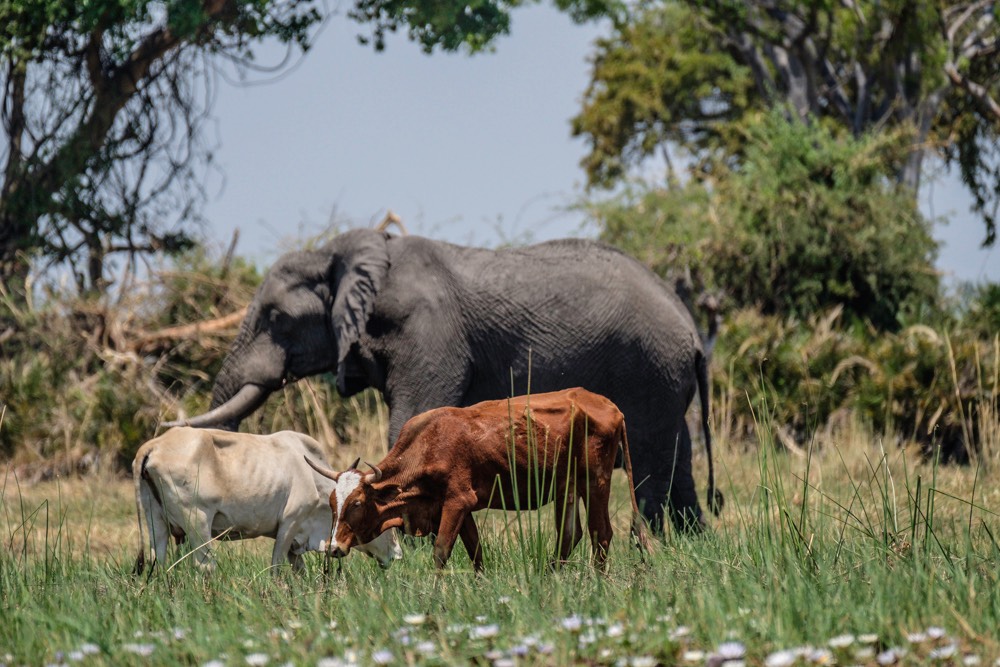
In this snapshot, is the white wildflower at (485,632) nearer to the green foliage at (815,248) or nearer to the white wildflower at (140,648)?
the white wildflower at (140,648)

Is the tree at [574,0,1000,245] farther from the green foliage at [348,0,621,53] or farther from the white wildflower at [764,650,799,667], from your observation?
the white wildflower at [764,650,799,667]

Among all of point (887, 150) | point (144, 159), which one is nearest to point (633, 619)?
point (144, 159)

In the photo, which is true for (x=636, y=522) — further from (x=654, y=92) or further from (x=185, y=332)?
(x=654, y=92)

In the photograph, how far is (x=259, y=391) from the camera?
262 inches

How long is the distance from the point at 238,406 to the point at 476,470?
304cm

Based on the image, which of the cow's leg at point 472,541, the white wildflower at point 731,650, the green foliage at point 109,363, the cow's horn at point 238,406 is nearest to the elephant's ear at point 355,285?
the cow's horn at point 238,406

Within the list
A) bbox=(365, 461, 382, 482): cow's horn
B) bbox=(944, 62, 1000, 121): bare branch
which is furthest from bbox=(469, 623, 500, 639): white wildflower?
bbox=(944, 62, 1000, 121): bare branch

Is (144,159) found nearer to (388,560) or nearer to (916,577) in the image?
(388,560)

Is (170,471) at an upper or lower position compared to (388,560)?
upper

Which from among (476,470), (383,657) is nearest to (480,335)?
(476,470)

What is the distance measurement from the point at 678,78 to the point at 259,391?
23.9m

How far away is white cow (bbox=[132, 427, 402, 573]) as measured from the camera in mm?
4262

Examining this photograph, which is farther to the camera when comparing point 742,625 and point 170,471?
point 170,471

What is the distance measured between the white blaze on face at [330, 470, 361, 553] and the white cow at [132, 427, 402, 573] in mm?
467
